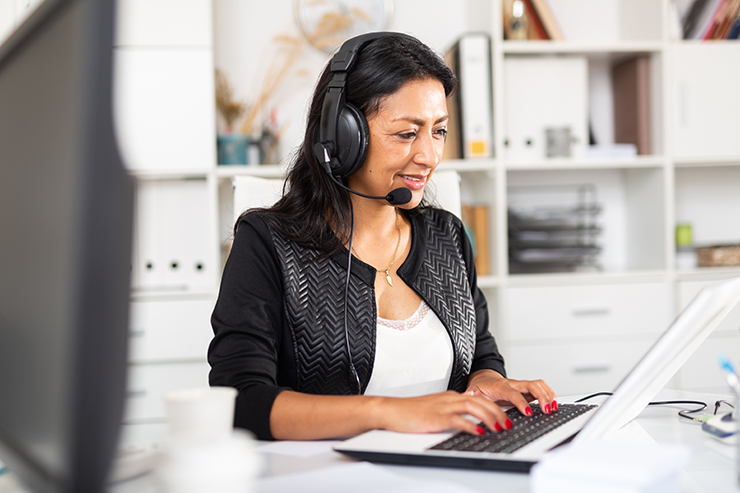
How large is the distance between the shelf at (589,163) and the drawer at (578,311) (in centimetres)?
46

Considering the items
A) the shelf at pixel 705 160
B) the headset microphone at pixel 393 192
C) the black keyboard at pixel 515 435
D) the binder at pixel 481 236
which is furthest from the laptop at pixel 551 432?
the shelf at pixel 705 160

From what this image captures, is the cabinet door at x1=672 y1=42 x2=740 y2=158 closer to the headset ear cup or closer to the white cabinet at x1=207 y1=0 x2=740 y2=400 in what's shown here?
the white cabinet at x1=207 y1=0 x2=740 y2=400

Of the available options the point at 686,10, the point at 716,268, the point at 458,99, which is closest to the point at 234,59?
the point at 458,99

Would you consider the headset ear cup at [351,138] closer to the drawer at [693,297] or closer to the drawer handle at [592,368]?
the drawer handle at [592,368]

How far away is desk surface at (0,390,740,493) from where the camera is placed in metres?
0.59

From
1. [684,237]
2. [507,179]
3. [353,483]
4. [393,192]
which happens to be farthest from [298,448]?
[684,237]

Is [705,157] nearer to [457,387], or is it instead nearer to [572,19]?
[572,19]

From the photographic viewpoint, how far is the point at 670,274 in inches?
91.7

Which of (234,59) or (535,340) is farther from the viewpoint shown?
(234,59)

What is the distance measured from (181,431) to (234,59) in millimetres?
2158

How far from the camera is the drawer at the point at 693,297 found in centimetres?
228

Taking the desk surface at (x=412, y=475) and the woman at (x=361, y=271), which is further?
the woman at (x=361, y=271)

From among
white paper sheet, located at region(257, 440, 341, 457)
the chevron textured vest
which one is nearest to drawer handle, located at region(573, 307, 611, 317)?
the chevron textured vest

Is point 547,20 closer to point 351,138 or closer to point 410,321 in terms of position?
point 351,138
